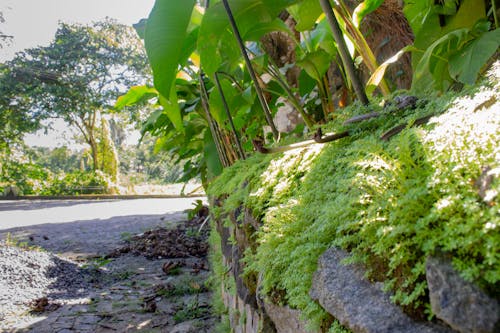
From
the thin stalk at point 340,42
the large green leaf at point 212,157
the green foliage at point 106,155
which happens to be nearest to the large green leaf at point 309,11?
the thin stalk at point 340,42

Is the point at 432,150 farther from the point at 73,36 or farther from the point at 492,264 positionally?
the point at 73,36

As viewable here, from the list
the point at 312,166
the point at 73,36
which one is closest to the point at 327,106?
the point at 312,166

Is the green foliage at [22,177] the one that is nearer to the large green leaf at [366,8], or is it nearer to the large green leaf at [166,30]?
the large green leaf at [166,30]

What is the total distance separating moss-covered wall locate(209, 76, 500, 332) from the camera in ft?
1.55

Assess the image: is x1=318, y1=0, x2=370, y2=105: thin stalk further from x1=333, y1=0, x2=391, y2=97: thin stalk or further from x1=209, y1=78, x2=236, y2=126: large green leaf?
x1=209, y1=78, x2=236, y2=126: large green leaf

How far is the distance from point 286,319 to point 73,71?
16.2m

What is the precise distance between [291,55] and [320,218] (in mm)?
3252

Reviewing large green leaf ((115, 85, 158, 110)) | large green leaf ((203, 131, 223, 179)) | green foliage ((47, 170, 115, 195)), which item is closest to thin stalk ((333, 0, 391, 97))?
large green leaf ((115, 85, 158, 110))

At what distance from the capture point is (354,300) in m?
0.60

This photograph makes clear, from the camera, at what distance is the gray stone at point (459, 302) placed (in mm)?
421

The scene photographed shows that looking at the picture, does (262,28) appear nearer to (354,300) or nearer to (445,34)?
(445,34)

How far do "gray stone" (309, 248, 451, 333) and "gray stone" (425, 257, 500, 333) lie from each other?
6 centimetres

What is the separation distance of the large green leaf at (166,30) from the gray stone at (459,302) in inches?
44.7

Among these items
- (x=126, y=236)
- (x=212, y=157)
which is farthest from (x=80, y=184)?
(x=212, y=157)
